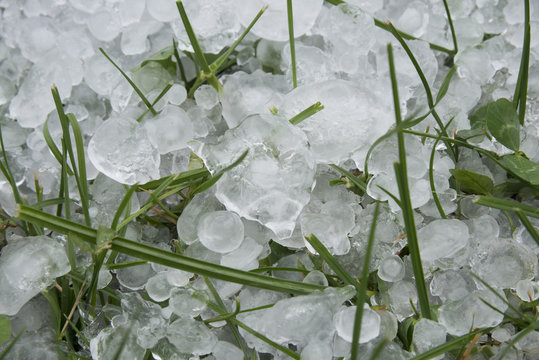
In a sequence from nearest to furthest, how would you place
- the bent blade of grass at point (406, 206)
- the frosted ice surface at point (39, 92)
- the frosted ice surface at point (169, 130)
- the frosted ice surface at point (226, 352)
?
the bent blade of grass at point (406, 206)
the frosted ice surface at point (226, 352)
the frosted ice surface at point (169, 130)
the frosted ice surface at point (39, 92)

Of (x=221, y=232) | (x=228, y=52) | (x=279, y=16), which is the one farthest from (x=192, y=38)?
(x=221, y=232)

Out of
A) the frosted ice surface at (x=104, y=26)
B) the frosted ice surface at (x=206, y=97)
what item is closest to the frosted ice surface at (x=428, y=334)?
the frosted ice surface at (x=206, y=97)

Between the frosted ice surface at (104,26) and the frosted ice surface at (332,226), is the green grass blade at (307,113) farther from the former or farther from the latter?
the frosted ice surface at (104,26)

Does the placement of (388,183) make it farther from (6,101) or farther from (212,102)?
(6,101)

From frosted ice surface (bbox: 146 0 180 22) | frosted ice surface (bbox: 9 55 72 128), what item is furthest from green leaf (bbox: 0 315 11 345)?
frosted ice surface (bbox: 146 0 180 22)

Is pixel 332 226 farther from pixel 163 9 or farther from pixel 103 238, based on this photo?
pixel 163 9

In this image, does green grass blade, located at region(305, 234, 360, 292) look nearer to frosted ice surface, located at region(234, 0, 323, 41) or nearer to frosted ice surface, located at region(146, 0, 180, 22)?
frosted ice surface, located at region(234, 0, 323, 41)
